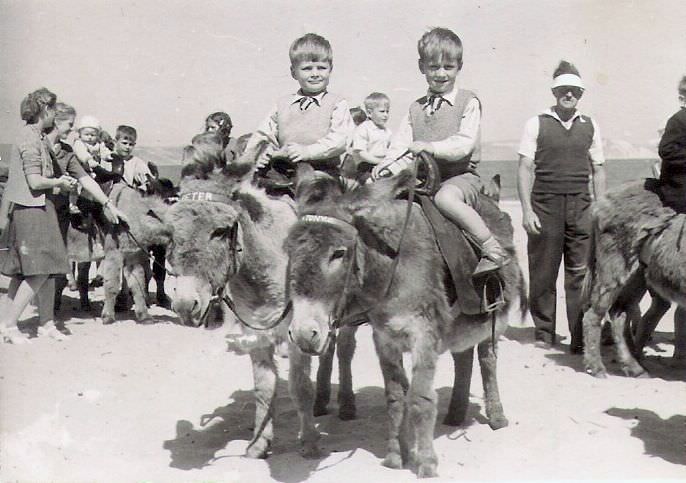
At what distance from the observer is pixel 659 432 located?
4.66 metres

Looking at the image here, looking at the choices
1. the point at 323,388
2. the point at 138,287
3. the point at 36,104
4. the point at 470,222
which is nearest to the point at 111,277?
the point at 138,287

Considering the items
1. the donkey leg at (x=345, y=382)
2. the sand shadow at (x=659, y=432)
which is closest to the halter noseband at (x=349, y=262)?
the donkey leg at (x=345, y=382)

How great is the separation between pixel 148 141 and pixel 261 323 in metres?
5.38

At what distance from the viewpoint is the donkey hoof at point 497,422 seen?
4859 mm

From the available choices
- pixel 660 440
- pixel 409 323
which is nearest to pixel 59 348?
pixel 409 323

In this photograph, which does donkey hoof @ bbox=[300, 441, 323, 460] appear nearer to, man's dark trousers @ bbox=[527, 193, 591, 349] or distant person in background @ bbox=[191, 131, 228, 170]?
distant person in background @ bbox=[191, 131, 228, 170]

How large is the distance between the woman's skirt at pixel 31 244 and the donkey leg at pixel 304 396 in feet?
11.2

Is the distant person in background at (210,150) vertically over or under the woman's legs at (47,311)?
over

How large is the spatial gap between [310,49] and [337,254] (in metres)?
1.66

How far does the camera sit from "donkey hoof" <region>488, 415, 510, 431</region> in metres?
4.86

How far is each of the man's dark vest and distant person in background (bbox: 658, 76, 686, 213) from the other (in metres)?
1.07

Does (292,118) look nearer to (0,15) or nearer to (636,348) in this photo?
(0,15)

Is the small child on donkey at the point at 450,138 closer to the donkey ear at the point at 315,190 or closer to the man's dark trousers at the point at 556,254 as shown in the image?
the donkey ear at the point at 315,190

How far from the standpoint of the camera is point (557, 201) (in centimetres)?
690
